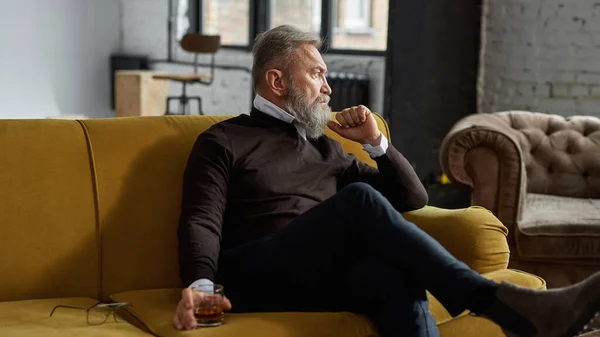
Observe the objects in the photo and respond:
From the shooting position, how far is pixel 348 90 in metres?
7.26

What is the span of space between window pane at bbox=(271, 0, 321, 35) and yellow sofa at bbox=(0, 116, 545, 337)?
513cm

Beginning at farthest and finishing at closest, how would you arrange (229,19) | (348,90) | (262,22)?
(229,19) → (262,22) → (348,90)

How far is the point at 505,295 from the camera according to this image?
1.96 meters

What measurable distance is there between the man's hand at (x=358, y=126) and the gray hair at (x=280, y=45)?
21 cm

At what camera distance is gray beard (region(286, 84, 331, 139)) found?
8.46ft

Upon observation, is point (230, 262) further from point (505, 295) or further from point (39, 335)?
point (505, 295)

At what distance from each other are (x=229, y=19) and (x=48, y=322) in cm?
658

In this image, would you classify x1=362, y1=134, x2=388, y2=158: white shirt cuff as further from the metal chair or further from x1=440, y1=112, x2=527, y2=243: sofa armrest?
the metal chair

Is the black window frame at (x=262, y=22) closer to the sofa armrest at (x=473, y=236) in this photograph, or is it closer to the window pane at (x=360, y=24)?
the window pane at (x=360, y=24)

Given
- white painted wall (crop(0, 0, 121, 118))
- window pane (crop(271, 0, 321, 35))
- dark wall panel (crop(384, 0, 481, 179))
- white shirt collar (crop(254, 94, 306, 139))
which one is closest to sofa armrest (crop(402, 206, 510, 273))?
white shirt collar (crop(254, 94, 306, 139))

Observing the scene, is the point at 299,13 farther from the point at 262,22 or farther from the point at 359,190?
the point at 359,190

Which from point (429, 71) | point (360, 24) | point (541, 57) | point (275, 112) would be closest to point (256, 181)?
point (275, 112)

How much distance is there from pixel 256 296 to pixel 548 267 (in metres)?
1.56

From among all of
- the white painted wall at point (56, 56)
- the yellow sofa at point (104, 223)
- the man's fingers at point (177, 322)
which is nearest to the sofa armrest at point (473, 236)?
the yellow sofa at point (104, 223)
